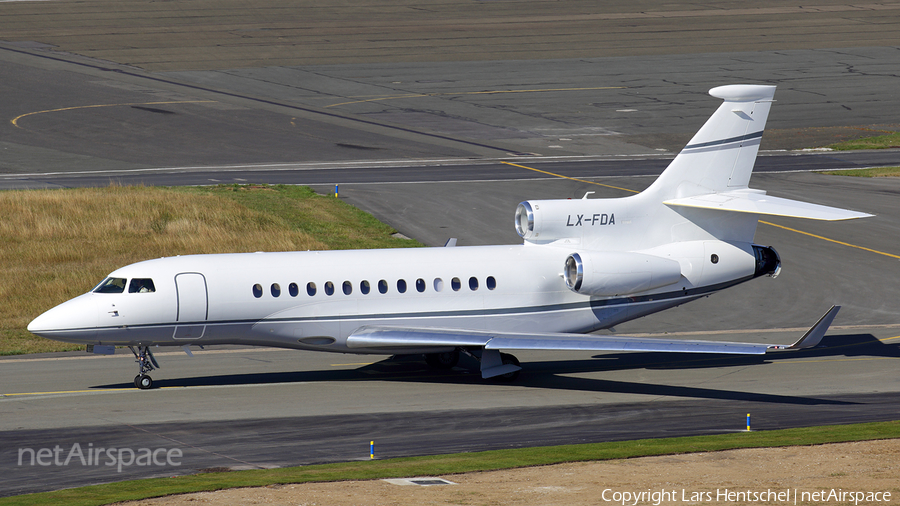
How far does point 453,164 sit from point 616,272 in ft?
107

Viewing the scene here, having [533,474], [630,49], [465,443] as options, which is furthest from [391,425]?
[630,49]

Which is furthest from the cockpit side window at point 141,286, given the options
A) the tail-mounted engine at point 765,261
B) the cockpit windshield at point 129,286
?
the tail-mounted engine at point 765,261

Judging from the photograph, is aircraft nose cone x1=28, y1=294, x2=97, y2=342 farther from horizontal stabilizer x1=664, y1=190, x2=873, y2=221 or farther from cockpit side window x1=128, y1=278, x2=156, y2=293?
horizontal stabilizer x1=664, y1=190, x2=873, y2=221

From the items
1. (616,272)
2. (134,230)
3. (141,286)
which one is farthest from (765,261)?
(134,230)

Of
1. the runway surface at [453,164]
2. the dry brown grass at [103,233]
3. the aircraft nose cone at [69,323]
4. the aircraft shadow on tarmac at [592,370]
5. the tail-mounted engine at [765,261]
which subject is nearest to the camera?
the runway surface at [453,164]

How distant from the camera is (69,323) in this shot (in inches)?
1043

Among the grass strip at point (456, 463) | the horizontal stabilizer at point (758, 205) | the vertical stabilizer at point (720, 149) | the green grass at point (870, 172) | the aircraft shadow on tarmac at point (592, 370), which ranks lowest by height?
the aircraft shadow on tarmac at point (592, 370)

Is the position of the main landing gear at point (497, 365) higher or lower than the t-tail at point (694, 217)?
lower

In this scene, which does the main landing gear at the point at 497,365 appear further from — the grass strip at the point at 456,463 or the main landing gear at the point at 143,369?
the main landing gear at the point at 143,369

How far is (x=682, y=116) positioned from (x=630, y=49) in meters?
21.7

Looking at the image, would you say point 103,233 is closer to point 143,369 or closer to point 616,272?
point 143,369

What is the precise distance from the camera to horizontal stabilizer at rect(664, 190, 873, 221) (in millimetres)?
28094

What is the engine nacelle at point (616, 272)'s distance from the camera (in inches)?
1147

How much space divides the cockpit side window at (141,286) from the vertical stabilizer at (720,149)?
14913mm
